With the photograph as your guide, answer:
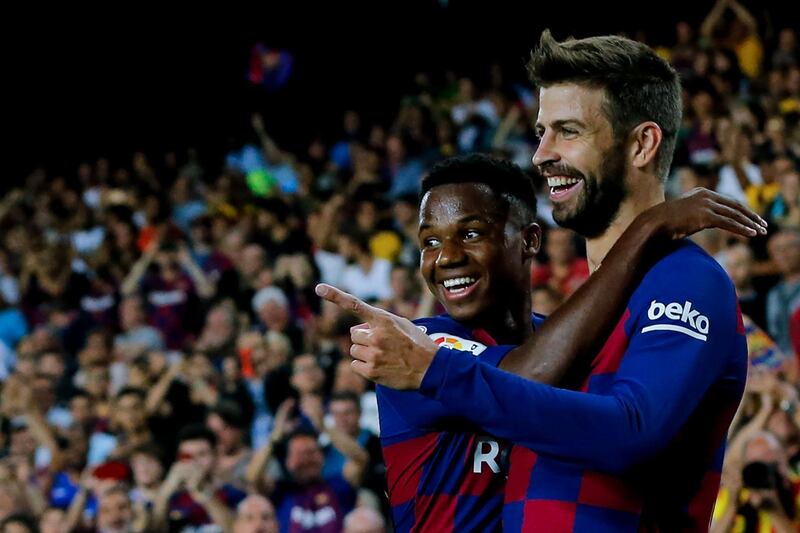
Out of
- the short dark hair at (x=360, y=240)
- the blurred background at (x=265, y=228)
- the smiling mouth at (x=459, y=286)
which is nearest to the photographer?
the smiling mouth at (x=459, y=286)

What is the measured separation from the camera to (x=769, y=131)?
9062mm

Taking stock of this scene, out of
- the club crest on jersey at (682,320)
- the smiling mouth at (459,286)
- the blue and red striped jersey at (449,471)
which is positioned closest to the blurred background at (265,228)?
the smiling mouth at (459,286)

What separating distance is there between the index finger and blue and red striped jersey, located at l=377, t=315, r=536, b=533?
468 mm

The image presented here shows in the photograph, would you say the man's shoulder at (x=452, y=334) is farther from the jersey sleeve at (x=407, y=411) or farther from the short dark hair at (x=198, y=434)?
the short dark hair at (x=198, y=434)

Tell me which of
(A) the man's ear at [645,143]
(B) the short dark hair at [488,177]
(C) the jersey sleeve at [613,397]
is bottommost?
(C) the jersey sleeve at [613,397]

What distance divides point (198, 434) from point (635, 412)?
562 centimetres

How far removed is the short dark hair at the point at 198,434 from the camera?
296 inches

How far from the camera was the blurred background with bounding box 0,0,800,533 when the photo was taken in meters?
7.12

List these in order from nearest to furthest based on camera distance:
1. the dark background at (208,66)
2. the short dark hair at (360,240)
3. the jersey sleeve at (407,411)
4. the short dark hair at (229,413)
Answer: the jersey sleeve at (407,411), the short dark hair at (229,413), the short dark hair at (360,240), the dark background at (208,66)

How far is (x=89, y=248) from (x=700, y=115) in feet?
20.4

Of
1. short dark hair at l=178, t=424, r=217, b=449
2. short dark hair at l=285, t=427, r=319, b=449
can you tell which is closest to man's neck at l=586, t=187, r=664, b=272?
short dark hair at l=285, t=427, r=319, b=449

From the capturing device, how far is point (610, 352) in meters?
2.50

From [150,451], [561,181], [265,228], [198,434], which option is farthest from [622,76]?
[265,228]

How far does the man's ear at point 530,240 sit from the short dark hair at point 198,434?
15.0 feet
